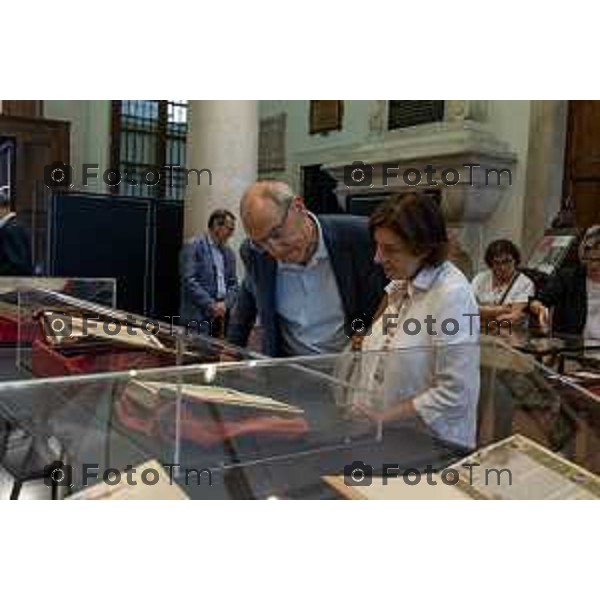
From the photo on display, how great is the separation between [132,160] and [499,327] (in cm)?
683

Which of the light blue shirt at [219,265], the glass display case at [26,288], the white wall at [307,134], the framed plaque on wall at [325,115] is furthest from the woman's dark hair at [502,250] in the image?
the framed plaque on wall at [325,115]

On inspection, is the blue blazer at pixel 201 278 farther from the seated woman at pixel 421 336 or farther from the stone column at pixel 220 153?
the seated woman at pixel 421 336

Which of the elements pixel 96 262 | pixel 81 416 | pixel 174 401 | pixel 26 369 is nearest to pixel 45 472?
pixel 81 416

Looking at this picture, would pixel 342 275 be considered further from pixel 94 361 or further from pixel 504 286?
pixel 504 286

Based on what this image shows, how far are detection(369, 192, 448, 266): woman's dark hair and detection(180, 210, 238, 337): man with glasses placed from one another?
2.98 metres

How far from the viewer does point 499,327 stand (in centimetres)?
371

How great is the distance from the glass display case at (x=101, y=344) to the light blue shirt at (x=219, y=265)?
217 cm

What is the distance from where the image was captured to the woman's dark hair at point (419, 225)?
1696 millimetres

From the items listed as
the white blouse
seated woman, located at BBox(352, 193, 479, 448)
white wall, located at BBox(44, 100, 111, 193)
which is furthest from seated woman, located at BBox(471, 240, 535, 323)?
white wall, located at BBox(44, 100, 111, 193)

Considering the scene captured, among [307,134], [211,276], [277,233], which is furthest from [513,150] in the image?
[277,233]

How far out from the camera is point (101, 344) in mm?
2088

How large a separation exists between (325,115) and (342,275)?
6.23 metres

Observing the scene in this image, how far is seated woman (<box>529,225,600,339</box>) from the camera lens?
3.41 m
